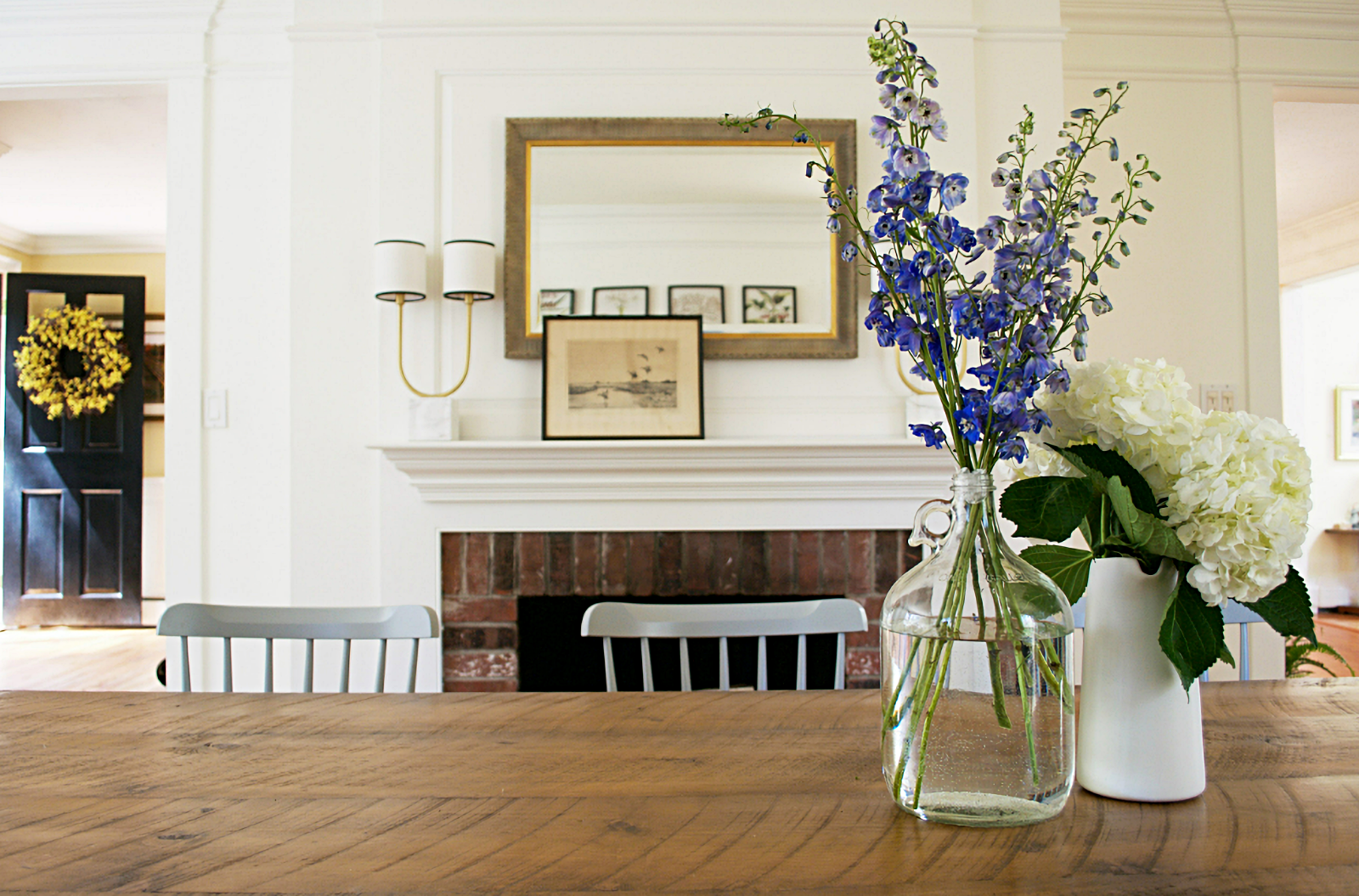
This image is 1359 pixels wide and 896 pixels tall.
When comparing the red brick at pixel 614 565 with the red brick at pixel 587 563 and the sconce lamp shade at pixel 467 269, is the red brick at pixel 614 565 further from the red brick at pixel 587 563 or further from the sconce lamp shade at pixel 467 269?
the sconce lamp shade at pixel 467 269

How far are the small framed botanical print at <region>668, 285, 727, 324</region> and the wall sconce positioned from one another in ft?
1.70

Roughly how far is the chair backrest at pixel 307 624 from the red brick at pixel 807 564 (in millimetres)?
1239

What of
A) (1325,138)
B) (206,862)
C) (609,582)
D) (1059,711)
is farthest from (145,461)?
(1325,138)

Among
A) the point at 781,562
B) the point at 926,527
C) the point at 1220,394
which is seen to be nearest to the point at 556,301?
the point at 781,562

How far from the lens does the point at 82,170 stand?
14.5 feet

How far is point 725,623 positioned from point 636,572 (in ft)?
3.29

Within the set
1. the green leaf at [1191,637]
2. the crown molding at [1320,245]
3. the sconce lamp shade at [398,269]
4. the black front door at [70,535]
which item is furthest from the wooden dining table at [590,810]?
the crown molding at [1320,245]

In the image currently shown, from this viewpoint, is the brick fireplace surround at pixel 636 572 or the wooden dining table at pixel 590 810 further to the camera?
the brick fireplace surround at pixel 636 572

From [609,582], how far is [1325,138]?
3802 mm

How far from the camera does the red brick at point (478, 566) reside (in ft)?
7.78

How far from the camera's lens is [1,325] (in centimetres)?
545

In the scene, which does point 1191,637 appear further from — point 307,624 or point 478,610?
point 478,610

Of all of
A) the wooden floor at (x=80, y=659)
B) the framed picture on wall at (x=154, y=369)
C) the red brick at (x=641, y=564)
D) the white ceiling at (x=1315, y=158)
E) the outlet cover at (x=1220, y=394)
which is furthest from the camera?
the framed picture on wall at (x=154, y=369)

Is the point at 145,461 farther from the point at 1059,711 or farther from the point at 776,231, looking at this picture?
the point at 1059,711
